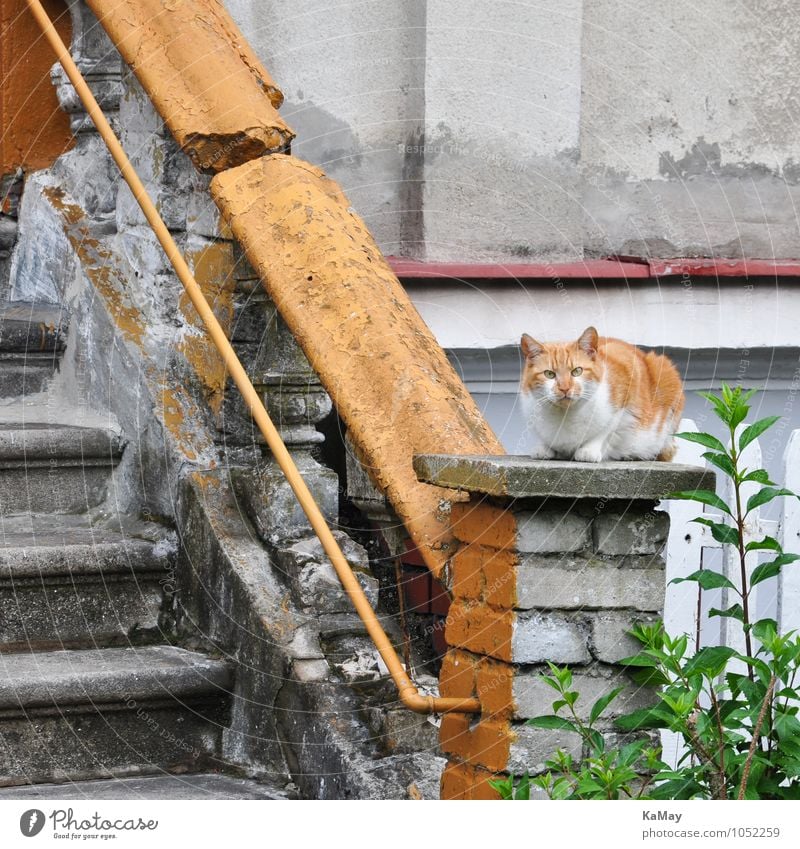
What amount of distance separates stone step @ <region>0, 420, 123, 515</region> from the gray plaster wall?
1.56 metres

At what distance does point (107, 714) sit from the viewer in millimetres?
3148

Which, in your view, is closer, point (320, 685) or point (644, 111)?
point (320, 685)

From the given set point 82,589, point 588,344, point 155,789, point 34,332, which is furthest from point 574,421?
point 34,332

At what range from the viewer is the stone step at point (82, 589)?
Answer: 3.35 metres

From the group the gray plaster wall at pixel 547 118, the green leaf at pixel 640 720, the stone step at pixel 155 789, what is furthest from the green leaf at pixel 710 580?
the gray plaster wall at pixel 547 118

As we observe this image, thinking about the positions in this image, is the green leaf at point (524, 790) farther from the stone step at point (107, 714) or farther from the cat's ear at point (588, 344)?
the stone step at point (107, 714)

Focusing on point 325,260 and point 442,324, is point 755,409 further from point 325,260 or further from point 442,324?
point 325,260

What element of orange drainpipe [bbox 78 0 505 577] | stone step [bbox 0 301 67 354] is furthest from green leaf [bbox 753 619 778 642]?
stone step [bbox 0 301 67 354]

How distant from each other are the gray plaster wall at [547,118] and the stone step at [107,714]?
7.13ft

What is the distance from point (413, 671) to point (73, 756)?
784 mm

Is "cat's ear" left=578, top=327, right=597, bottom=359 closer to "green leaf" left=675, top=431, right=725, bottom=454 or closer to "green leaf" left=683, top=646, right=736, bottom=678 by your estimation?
"green leaf" left=675, top=431, right=725, bottom=454
